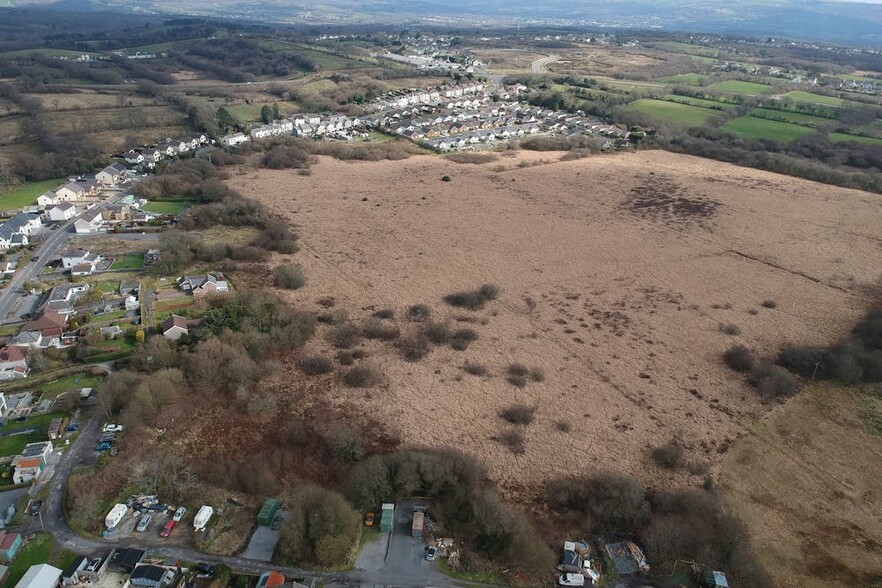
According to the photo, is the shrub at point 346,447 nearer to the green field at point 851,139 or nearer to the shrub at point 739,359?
the shrub at point 739,359

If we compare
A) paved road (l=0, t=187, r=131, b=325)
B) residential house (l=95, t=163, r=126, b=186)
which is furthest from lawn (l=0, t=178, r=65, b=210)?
paved road (l=0, t=187, r=131, b=325)

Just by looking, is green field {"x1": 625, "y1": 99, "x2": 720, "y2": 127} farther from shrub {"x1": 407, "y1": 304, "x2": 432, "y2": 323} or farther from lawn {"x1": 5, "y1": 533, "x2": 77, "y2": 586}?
lawn {"x1": 5, "y1": 533, "x2": 77, "y2": 586}

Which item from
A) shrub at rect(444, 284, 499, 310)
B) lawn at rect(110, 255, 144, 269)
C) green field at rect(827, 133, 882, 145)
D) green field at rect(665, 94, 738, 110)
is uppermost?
green field at rect(665, 94, 738, 110)

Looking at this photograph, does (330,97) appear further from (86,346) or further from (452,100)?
(86,346)

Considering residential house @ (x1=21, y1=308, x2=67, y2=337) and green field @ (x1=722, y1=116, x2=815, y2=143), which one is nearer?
residential house @ (x1=21, y1=308, x2=67, y2=337)

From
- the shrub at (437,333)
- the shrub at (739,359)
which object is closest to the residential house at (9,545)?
the shrub at (437,333)
